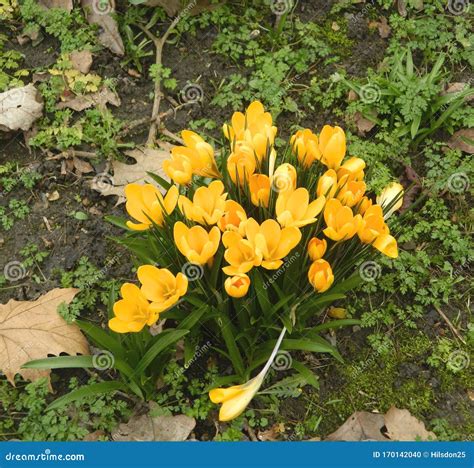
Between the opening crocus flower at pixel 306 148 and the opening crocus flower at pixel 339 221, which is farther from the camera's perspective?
the opening crocus flower at pixel 306 148

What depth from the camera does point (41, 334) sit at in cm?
249

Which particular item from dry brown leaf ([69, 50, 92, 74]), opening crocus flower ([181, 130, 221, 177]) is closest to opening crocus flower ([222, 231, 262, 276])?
opening crocus flower ([181, 130, 221, 177])

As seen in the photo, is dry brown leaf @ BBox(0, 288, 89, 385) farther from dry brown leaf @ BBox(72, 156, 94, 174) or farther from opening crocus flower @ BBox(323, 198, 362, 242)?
opening crocus flower @ BBox(323, 198, 362, 242)

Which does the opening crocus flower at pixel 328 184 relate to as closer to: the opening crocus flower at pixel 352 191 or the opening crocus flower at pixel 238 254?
the opening crocus flower at pixel 352 191

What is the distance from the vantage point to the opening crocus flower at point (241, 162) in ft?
6.91

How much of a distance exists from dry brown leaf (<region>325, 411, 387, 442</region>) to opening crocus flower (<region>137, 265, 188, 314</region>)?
2.93ft

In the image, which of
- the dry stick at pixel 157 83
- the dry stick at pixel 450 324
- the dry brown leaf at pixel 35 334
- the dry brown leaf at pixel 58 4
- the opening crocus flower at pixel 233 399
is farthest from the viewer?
the dry brown leaf at pixel 58 4

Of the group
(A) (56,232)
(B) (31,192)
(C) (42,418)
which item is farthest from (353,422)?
(B) (31,192)

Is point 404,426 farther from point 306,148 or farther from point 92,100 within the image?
point 92,100

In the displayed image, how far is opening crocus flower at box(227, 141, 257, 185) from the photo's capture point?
82.9 inches

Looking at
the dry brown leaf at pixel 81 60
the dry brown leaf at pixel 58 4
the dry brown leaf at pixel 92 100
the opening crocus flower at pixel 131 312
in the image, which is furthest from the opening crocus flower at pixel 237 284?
the dry brown leaf at pixel 58 4

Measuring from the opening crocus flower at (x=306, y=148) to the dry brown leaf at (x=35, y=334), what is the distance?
43.9 inches

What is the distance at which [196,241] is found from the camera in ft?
6.52

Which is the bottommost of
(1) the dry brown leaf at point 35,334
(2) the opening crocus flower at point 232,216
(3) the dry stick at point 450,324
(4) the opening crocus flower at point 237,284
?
(3) the dry stick at point 450,324
